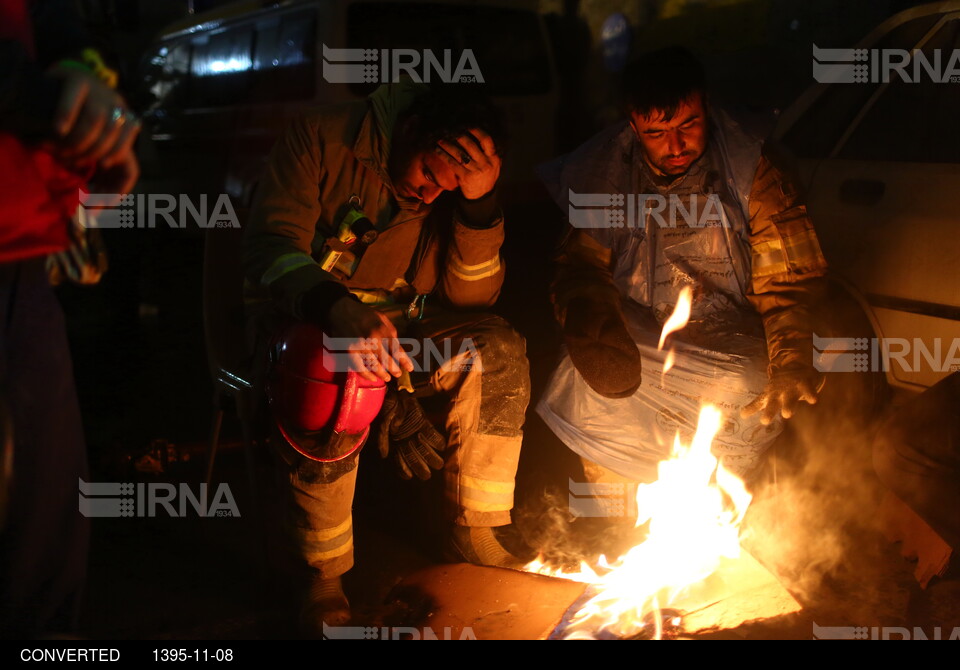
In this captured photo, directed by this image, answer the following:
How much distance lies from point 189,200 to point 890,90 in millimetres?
7107

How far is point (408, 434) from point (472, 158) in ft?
3.36

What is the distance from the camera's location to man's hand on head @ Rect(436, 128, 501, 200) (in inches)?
107

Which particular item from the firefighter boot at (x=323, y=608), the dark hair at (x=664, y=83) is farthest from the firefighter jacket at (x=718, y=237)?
the firefighter boot at (x=323, y=608)

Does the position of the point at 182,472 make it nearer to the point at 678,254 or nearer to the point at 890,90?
the point at 678,254

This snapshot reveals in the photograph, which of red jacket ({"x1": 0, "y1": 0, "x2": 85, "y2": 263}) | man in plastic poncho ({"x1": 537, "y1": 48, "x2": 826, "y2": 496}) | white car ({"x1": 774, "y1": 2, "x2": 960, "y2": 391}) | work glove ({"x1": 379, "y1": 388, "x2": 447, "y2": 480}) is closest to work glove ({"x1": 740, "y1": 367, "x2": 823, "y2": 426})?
man in plastic poncho ({"x1": 537, "y1": 48, "x2": 826, "y2": 496})

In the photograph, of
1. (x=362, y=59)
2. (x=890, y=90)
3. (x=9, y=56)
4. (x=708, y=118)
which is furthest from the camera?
(x=362, y=59)

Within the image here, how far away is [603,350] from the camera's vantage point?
323 cm

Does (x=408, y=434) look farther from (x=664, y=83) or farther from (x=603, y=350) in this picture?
(x=664, y=83)

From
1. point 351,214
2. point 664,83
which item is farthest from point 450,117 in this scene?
point 664,83

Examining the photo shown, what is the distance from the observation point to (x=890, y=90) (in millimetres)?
3814

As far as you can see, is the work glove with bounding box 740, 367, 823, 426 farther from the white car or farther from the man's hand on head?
the man's hand on head

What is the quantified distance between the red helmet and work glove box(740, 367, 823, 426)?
1.49 meters

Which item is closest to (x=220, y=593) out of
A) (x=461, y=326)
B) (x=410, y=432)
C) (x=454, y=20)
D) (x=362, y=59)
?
(x=410, y=432)

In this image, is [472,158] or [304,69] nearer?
[472,158]
